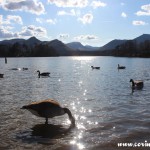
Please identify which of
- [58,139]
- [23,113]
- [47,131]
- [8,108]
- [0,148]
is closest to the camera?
[0,148]

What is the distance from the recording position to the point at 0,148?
14969 mm

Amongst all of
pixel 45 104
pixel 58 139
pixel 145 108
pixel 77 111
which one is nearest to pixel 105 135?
pixel 58 139

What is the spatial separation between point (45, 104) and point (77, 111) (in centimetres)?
632

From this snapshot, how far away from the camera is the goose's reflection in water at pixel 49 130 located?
17250 millimetres

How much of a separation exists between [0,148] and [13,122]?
498cm

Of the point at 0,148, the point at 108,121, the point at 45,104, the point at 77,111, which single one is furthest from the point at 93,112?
the point at 0,148

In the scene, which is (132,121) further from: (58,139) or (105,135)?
(58,139)

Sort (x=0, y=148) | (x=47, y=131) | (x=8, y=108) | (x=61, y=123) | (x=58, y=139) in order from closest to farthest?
(x=0, y=148), (x=58, y=139), (x=47, y=131), (x=61, y=123), (x=8, y=108)

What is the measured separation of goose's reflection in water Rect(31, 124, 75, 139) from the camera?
17250 mm

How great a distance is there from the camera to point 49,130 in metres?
18.2

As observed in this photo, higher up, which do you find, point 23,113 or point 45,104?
point 45,104

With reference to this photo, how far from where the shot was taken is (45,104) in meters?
18.2

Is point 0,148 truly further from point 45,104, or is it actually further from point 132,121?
point 132,121

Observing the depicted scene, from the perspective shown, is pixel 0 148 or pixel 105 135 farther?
pixel 105 135
